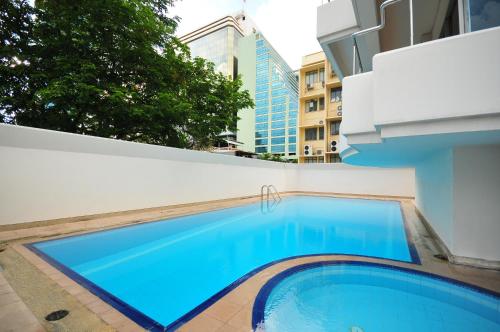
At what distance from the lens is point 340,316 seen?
2.74 meters

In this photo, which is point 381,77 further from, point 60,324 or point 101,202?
point 101,202

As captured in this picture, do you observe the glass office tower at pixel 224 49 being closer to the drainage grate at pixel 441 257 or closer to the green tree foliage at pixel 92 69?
the green tree foliage at pixel 92 69

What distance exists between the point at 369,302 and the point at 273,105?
52938 mm

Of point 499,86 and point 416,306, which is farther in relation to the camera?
point 416,306

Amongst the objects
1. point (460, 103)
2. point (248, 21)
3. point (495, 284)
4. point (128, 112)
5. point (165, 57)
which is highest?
point (248, 21)

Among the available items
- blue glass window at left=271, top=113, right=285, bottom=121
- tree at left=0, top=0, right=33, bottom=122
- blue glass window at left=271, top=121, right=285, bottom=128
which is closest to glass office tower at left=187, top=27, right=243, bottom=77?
blue glass window at left=271, top=113, right=285, bottom=121

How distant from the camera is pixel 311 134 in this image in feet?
86.3

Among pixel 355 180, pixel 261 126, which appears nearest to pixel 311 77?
pixel 355 180

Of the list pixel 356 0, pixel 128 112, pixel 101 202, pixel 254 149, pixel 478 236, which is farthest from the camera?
pixel 254 149

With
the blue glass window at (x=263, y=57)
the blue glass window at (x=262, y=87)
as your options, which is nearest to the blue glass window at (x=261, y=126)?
the blue glass window at (x=262, y=87)

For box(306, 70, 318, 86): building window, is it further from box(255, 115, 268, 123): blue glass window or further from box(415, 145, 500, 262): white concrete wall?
box(255, 115, 268, 123): blue glass window

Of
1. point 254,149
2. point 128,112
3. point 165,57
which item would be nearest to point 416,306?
point 128,112

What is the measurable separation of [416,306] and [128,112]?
11.8 m

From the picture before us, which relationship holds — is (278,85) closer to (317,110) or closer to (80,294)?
(317,110)
